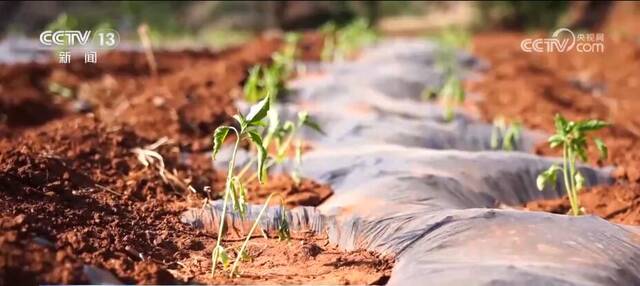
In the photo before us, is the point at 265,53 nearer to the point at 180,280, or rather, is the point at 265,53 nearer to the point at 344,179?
the point at 344,179

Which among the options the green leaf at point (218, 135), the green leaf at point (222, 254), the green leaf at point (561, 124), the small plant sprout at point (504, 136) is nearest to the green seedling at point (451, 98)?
the small plant sprout at point (504, 136)

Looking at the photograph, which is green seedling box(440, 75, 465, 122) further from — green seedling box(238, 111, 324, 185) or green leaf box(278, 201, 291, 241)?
green leaf box(278, 201, 291, 241)

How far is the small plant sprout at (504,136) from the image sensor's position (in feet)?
14.7

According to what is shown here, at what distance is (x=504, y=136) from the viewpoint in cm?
475

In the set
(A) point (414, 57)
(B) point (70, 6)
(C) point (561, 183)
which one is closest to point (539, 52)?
(A) point (414, 57)

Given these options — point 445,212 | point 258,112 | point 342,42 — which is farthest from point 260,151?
point 342,42

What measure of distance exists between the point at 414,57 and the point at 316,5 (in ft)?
12.8

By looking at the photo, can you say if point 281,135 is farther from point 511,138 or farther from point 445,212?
point 511,138

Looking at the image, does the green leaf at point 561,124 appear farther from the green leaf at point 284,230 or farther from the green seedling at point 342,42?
the green seedling at point 342,42

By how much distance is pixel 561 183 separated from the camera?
12.4 ft

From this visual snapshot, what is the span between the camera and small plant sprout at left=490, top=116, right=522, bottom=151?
448 cm

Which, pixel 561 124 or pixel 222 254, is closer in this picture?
pixel 222 254

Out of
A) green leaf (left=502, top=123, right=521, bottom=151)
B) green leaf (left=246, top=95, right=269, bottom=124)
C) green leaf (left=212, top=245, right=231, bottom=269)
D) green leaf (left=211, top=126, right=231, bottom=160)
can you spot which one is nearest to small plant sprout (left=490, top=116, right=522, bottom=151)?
green leaf (left=502, top=123, right=521, bottom=151)

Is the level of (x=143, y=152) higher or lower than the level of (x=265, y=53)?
lower
